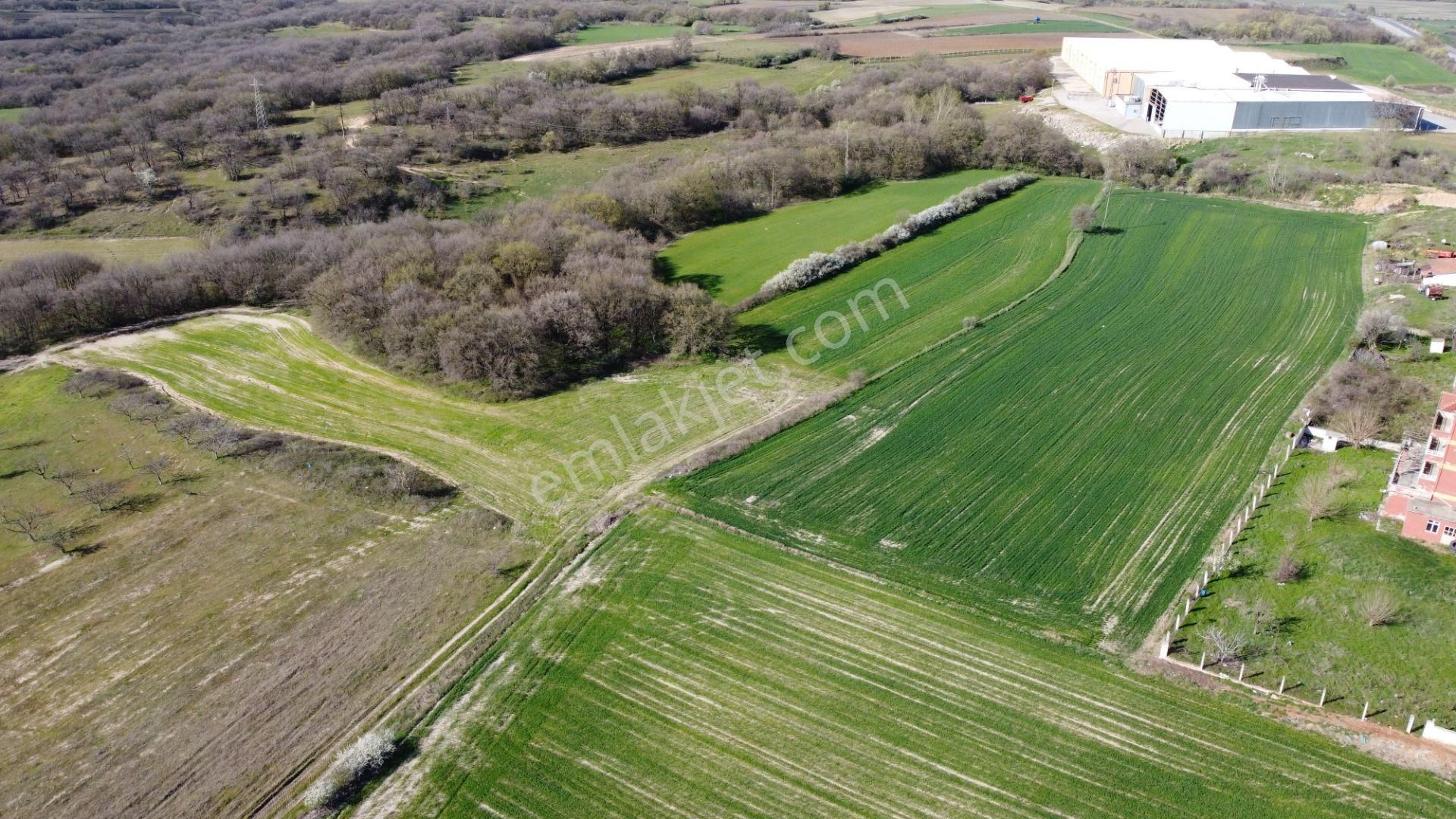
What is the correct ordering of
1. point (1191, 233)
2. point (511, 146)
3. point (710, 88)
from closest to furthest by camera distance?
1. point (1191, 233)
2. point (511, 146)
3. point (710, 88)

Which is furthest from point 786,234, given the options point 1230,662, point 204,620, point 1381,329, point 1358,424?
point 204,620

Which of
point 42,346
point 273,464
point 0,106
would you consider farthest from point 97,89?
point 273,464

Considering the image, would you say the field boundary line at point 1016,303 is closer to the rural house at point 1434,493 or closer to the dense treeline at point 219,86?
the rural house at point 1434,493

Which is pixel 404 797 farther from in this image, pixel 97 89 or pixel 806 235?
pixel 97 89

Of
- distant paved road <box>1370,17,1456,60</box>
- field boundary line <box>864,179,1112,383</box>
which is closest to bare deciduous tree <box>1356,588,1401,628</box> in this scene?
field boundary line <box>864,179,1112,383</box>

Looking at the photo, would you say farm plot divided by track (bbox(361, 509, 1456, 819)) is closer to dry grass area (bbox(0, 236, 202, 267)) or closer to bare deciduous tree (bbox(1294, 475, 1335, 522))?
bare deciduous tree (bbox(1294, 475, 1335, 522))

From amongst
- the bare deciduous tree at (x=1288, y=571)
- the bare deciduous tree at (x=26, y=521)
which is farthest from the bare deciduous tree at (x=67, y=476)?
the bare deciduous tree at (x=1288, y=571)

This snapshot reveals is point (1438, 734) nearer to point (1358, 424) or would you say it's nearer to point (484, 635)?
point (1358, 424)
